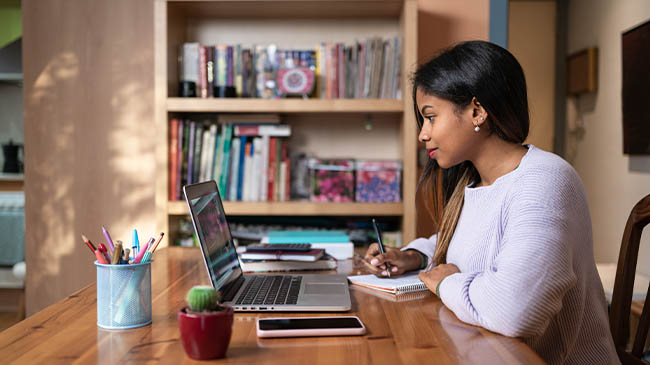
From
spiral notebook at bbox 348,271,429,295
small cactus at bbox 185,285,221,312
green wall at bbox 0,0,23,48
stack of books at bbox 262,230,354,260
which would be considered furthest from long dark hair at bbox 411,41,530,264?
green wall at bbox 0,0,23,48

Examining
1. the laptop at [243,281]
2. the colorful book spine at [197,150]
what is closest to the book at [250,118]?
the colorful book spine at [197,150]

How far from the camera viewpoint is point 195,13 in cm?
267

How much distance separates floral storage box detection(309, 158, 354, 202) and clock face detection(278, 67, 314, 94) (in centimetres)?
31

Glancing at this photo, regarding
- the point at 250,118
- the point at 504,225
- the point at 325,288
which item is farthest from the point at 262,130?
the point at 504,225

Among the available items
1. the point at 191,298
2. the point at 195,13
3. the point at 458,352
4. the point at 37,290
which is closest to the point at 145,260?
the point at 191,298

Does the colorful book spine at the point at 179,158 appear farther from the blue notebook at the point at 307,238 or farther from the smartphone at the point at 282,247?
the smartphone at the point at 282,247

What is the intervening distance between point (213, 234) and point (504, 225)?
61 cm

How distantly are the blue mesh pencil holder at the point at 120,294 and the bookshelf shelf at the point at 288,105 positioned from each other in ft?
4.90

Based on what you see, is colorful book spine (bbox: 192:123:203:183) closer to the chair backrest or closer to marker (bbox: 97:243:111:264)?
marker (bbox: 97:243:111:264)

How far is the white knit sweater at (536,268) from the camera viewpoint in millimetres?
988

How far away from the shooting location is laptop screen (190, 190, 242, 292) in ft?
3.66

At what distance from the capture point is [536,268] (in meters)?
0.99

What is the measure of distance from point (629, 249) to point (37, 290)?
2.59 meters

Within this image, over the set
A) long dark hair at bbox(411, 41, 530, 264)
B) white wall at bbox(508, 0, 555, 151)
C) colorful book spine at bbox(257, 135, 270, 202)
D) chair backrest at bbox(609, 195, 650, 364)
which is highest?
white wall at bbox(508, 0, 555, 151)
